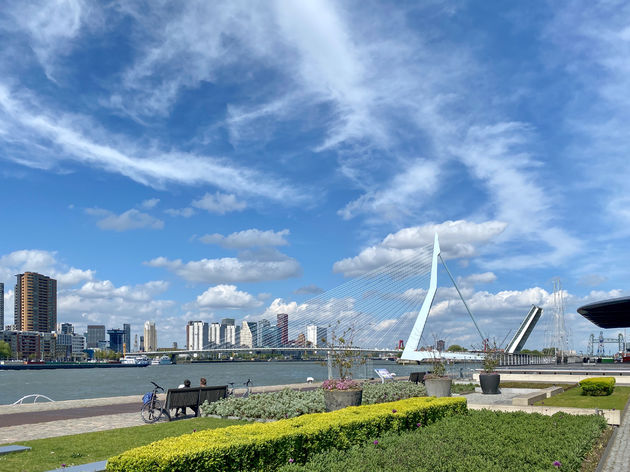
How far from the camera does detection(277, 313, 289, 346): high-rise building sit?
63225 mm

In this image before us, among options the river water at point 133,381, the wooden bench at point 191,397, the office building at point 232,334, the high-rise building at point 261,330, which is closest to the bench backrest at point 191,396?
the wooden bench at point 191,397

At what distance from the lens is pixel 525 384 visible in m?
26.4

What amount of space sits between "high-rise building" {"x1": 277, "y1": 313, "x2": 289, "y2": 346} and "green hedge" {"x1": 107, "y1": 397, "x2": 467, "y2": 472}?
5229 centimetres

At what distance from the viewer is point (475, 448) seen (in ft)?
29.6

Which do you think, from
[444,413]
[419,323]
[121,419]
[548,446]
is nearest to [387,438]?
[548,446]

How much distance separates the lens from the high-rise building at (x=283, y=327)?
63225 millimetres

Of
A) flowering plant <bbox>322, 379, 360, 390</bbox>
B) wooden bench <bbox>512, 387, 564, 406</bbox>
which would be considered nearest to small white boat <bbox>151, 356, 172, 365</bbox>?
wooden bench <bbox>512, 387, 564, 406</bbox>

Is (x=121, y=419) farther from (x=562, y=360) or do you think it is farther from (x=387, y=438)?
(x=562, y=360)

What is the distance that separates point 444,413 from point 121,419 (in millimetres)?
8044

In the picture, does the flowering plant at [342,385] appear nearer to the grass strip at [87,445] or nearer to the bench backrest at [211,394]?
the grass strip at [87,445]

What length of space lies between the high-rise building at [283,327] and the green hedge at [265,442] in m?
52.3

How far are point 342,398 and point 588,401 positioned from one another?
9.93 metres

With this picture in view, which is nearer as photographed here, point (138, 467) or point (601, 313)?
point (138, 467)

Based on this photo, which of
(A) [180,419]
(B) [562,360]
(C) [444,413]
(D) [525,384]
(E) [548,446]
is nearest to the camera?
(E) [548,446]
